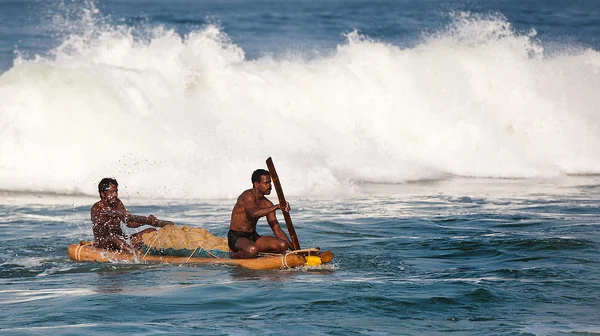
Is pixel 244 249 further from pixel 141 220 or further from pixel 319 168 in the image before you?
pixel 319 168

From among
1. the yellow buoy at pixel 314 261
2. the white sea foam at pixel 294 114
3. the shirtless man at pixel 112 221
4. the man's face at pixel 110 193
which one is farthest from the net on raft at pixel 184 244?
the white sea foam at pixel 294 114

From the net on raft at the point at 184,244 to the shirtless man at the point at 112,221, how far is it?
18 centimetres

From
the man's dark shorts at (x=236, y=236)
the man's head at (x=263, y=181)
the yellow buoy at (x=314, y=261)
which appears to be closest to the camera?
the yellow buoy at (x=314, y=261)

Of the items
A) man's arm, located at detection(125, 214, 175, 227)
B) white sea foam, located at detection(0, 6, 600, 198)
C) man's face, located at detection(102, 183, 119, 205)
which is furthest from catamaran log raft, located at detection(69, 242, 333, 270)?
white sea foam, located at detection(0, 6, 600, 198)

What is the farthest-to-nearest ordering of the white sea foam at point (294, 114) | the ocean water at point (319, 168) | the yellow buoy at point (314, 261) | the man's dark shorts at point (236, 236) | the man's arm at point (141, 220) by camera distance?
the white sea foam at point (294, 114) → the man's arm at point (141, 220) → the man's dark shorts at point (236, 236) → the yellow buoy at point (314, 261) → the ocean water at point (319, 168)

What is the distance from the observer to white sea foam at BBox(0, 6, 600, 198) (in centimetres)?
1752

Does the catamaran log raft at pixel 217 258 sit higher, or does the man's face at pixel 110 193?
the man's face at pixel 110 193

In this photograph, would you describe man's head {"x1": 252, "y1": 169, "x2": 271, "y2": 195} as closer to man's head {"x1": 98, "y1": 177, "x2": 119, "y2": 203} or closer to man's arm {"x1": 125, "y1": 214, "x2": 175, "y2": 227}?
man's arm {"x1": 125, "y1": 214, "x2": 175, "y2": 227}

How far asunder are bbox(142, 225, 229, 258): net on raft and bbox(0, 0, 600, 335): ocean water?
1.15ft

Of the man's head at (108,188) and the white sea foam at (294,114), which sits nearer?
the man's head at (108,188)

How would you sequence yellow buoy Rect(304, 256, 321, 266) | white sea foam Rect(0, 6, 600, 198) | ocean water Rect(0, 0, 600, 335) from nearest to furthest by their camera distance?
ocean water Rect(0, 0, 600, 335)
yellow buoy Rect(304, 256, 321, 266)
white sea foam Rect(0, 6, 600, 198)

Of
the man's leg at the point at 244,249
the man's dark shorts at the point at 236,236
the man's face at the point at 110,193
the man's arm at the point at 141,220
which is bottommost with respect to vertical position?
the man's leg at the point at 244,249

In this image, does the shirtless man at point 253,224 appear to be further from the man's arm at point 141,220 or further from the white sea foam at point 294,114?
the white sea foam at point 294,114

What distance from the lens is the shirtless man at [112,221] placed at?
11414 mm
